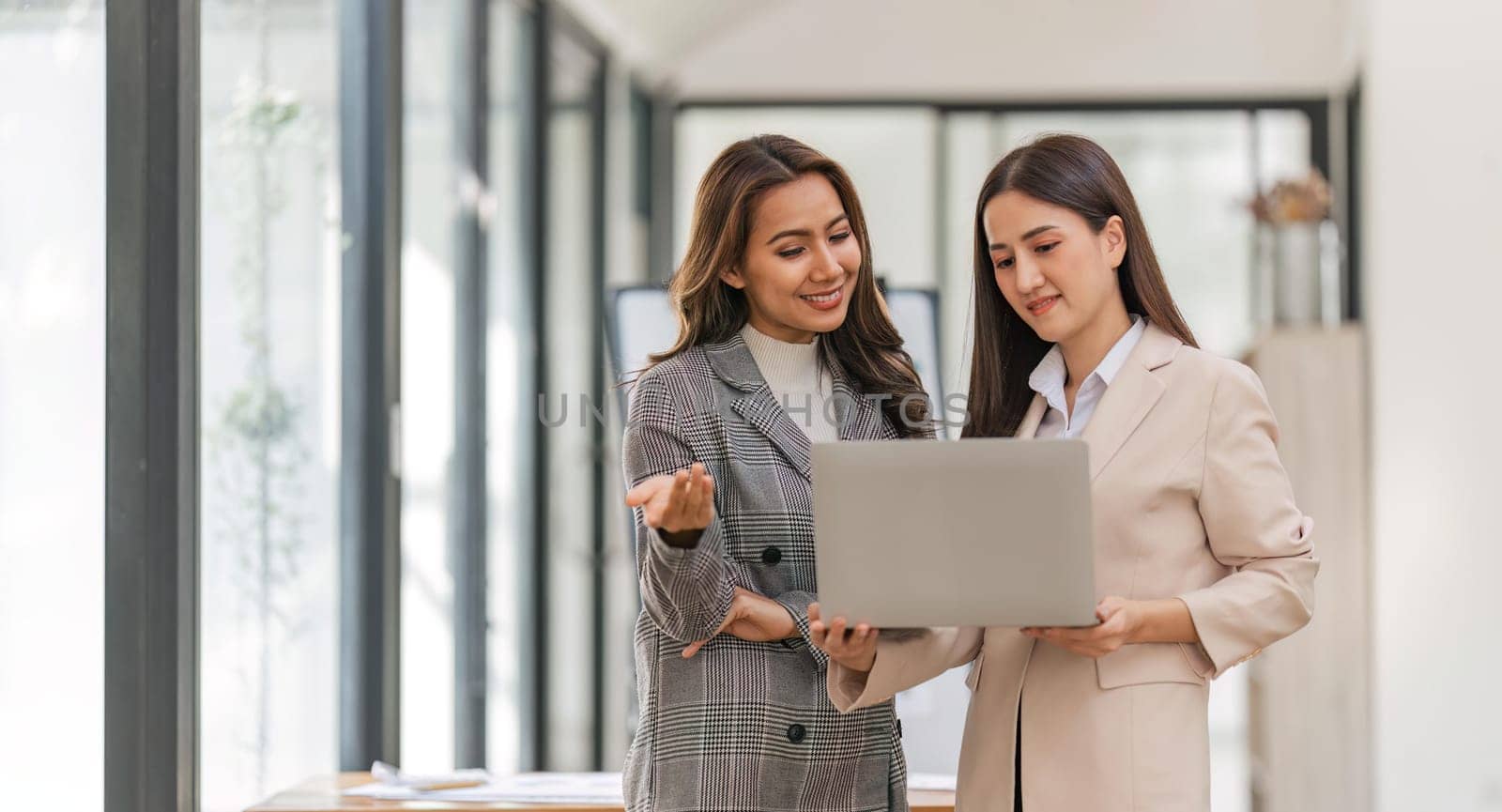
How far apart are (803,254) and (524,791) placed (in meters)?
1.16

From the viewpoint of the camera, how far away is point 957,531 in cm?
140

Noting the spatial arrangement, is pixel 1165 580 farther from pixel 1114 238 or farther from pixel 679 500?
pixel 679 500

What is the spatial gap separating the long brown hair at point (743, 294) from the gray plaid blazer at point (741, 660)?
73 millimetres

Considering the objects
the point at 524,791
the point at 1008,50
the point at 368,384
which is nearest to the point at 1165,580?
the point at 524,791

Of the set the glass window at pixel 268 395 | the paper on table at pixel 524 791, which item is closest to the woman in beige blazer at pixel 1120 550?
the paper on table at pixel 524 791

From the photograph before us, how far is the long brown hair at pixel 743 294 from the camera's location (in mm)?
1720

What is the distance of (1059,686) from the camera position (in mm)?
1551

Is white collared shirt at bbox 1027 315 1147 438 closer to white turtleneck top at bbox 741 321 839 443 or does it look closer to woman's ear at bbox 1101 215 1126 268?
woman's ear at bbox 1101 215 1126 268

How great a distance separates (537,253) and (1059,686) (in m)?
3.01

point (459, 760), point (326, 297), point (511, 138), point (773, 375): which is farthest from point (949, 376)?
point (773, 375)

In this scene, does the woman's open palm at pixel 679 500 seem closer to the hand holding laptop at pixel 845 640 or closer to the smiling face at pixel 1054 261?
the hand holding laptop at pixel 845 640

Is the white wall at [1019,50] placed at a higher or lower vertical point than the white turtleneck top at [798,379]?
higher

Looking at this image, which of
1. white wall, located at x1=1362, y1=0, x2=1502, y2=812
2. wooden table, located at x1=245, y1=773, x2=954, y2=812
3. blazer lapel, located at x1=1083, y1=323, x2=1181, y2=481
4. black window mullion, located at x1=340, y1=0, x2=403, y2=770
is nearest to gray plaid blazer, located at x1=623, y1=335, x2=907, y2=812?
blazer lapel, located at x1=1083, y1=323, x2=1181, y2=481

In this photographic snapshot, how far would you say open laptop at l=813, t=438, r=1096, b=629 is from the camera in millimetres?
1378
